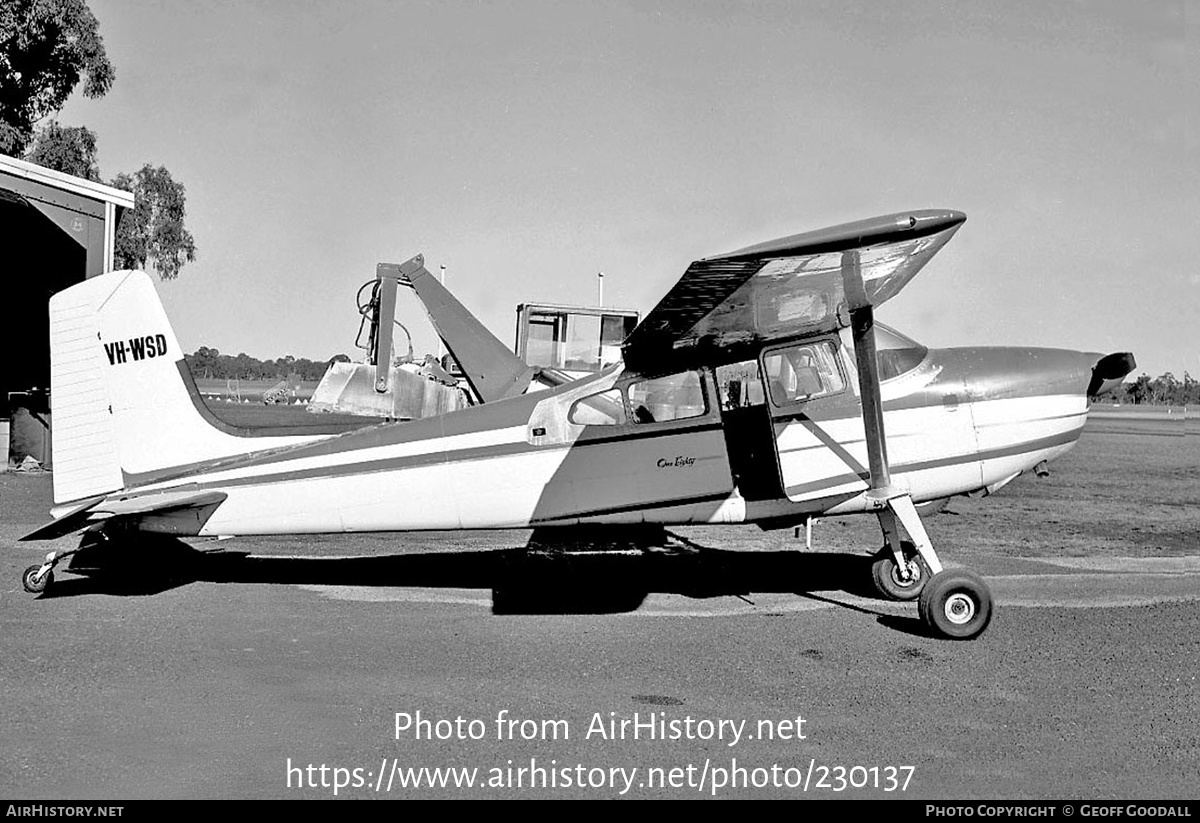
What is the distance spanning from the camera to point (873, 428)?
24.2 ft

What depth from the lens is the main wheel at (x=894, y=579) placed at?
8422 mm

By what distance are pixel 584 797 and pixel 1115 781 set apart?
2.36 metres

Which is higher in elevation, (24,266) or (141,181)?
(141,181)

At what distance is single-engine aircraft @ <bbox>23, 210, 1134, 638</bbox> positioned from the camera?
25.3ft

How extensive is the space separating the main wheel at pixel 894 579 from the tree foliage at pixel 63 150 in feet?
103

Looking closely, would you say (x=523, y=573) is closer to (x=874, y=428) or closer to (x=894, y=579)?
(x=894, y=579)

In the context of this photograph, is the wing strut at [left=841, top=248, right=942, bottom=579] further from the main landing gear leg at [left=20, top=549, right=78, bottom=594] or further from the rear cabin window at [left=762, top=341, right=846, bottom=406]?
the main landing gear leg at [left=20, top=549, right=78, bottom=594]

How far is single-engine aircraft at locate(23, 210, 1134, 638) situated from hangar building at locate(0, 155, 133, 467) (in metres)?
10.9

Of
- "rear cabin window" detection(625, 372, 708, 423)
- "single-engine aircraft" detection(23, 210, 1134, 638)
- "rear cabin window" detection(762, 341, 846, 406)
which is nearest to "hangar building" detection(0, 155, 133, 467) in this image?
"single-engine aircraft" detection(23, 210, 1134, 638)

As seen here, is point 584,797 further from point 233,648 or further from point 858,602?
point 858,602

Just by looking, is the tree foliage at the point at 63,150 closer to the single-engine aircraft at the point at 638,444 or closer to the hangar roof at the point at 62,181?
the hangar roof at the point at 62,181

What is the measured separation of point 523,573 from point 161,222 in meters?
38.5

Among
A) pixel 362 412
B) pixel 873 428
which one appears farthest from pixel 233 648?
pixel 362 412

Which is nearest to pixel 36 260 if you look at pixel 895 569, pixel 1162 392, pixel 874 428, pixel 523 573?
pixel 523 573
